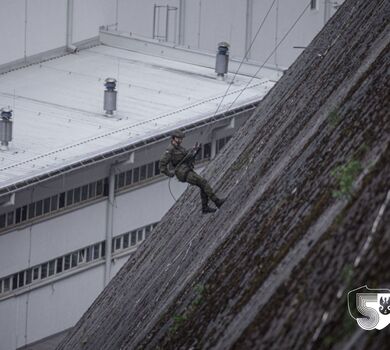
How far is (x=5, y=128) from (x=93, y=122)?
4.37 metres

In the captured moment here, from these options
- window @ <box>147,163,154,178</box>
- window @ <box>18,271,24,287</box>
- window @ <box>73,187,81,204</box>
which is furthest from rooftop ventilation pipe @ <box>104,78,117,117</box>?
window @ <box>18,271,24,287</box>

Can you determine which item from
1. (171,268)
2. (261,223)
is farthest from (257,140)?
(261,223)

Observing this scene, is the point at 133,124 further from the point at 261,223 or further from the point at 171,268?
the point at 261,223

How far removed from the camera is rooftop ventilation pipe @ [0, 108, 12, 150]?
4025 centimetres

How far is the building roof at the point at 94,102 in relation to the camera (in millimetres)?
41000

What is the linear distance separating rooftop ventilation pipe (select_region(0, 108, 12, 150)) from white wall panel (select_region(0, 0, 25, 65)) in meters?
9.17

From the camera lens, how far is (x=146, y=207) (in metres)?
45.4

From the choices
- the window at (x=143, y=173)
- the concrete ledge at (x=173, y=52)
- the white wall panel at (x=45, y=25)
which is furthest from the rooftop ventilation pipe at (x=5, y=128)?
the concrete ledge at (x=173, y=52)

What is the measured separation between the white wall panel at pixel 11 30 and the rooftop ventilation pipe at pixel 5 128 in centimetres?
917

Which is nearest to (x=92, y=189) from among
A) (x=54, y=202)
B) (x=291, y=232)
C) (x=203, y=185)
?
(x=54, y=202)

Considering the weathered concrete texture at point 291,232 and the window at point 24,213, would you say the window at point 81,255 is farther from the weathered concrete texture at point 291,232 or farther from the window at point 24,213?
the weathered concrete texture at point 291,232

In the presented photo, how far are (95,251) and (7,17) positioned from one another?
10.1 m

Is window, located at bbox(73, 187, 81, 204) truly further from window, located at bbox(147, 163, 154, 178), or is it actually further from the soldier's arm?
the soldier's arm

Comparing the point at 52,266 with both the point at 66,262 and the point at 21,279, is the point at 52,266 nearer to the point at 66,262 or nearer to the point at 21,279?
the point at 66,262
